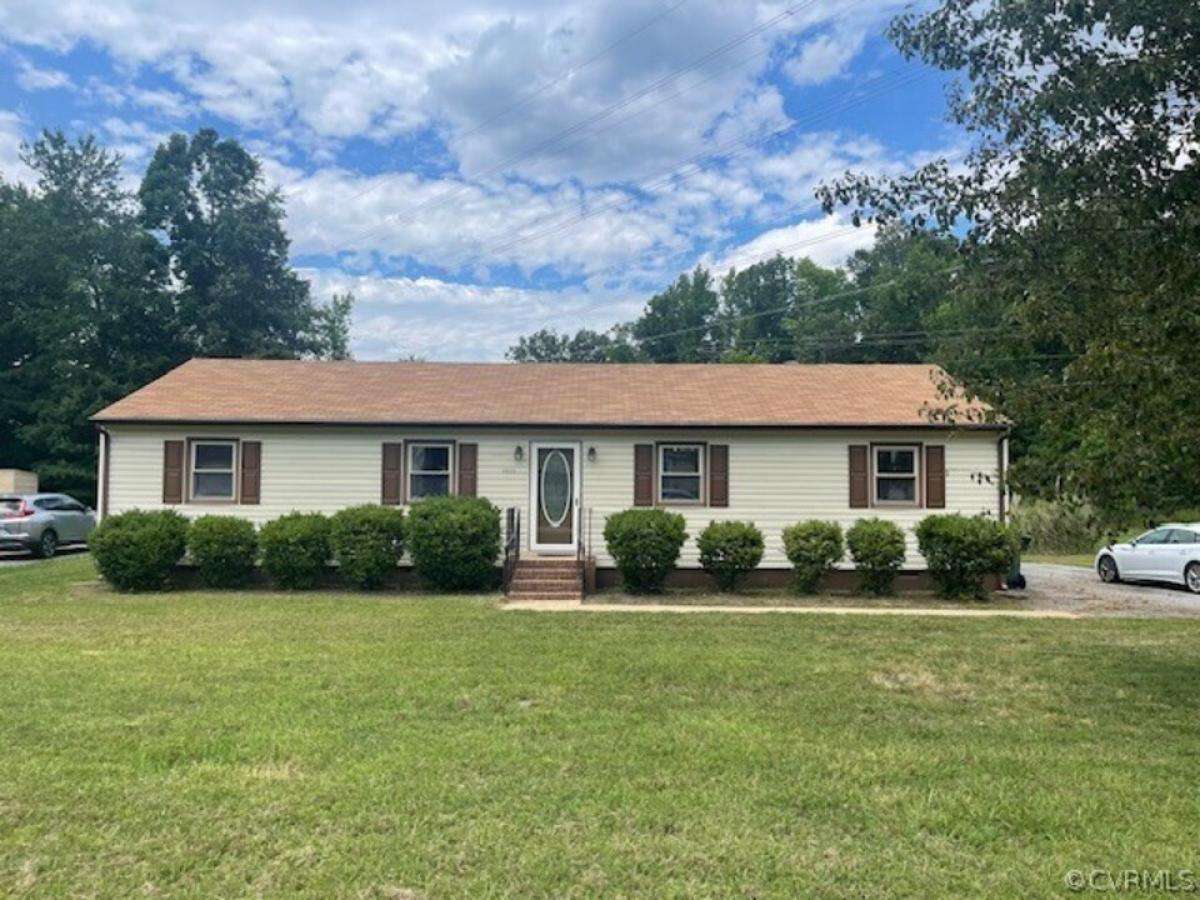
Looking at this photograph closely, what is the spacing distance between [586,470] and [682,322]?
155ft

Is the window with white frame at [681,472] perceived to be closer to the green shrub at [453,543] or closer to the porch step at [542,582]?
the porch step at [542,582]

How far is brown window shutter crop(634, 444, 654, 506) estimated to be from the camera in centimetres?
1527

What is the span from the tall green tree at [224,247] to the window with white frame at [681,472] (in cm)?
2511

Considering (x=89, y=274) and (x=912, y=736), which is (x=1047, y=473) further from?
(x=89, y=274)

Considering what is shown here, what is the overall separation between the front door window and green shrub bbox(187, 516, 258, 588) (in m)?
4.78

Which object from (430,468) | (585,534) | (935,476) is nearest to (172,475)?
(430,468)

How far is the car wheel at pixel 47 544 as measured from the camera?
19312 millimetres

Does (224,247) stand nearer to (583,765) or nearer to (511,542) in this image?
(511,542)

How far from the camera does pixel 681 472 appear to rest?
15445 mm

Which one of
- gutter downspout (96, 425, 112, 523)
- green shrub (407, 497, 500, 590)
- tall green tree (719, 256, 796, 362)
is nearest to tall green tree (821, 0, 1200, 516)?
green shrub (407, 497, 500, 590)

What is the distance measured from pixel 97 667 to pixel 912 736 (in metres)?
6.77

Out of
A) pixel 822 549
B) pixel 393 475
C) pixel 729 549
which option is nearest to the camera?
pixel 822 549

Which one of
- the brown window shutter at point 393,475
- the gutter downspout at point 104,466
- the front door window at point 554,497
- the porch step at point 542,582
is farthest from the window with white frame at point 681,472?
the gutter downspout at point 104,466

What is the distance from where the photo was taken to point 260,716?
5.99 meters
